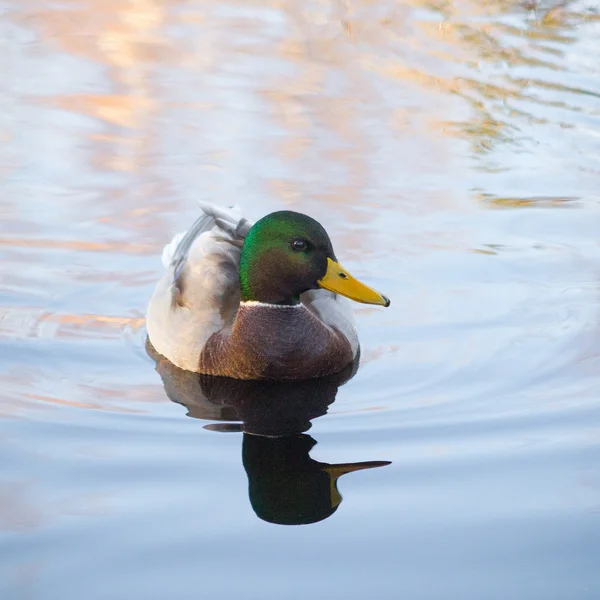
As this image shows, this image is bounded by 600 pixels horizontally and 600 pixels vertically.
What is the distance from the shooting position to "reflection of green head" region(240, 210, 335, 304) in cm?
580

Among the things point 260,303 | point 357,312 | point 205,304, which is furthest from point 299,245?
point 357,312

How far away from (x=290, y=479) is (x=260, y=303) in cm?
140

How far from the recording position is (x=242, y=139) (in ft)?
29.9

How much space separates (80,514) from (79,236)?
10.5 ft

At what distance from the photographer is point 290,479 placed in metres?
4.82

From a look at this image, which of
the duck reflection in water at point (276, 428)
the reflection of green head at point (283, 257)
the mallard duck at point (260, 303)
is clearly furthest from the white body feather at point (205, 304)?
the reflection of green head at point (283, 257)

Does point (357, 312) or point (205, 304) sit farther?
point (357, 312)

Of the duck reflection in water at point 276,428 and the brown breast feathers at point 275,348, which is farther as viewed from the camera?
the brown breast feathers at point 275,348

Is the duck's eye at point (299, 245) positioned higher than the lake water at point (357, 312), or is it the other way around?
the duck's eye at point (299, 245)

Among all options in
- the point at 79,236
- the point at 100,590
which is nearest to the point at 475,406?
the point at 100,590

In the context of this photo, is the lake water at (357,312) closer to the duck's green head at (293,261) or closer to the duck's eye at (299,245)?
the duck's green head at (293,261)

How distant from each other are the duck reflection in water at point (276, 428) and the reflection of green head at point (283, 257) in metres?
0.44

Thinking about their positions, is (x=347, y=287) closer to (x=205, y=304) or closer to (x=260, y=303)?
(x=260, y=303)

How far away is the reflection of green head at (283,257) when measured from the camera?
19.0ft
